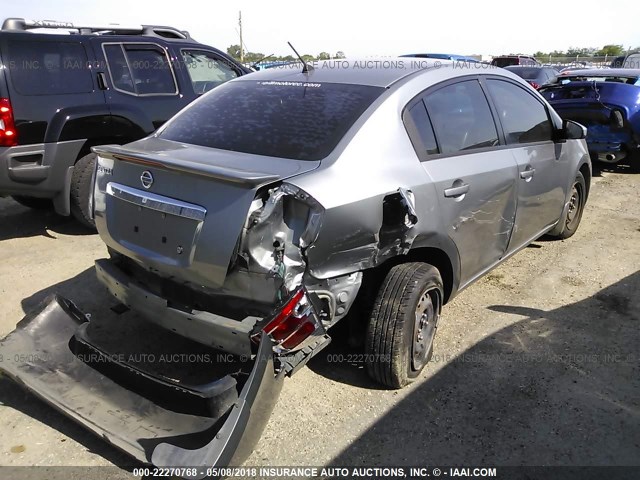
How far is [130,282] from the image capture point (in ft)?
9.45

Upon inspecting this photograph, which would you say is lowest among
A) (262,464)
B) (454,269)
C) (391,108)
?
(262,464)

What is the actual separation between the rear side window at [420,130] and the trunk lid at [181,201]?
70 centimetres

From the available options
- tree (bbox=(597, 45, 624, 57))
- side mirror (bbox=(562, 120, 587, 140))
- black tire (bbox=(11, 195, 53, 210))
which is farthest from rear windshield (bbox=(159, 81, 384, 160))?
tree (bbox=(597, 45, 624, 57))

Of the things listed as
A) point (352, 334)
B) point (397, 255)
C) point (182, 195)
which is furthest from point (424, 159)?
point (182, 195)

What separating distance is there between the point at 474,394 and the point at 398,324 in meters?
0.65

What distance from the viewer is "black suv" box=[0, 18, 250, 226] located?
16.3 ft

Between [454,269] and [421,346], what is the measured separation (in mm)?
534

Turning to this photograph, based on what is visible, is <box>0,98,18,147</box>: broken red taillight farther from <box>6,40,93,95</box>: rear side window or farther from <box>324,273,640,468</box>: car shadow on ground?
<box>324,273,640,468</box>: car shadow on ground

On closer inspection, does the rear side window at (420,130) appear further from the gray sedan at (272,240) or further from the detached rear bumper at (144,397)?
the detached rear bumper at (144,397)

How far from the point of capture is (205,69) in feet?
22.0

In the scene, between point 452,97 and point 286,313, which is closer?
point 286,313

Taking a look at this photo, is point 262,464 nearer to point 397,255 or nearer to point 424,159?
point 397,255

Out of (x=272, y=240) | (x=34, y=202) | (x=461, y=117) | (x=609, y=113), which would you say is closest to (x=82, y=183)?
(x=34, y=202)

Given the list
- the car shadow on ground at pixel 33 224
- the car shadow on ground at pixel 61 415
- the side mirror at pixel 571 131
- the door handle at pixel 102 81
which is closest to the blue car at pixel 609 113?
the side mirror at pixel 571 131
